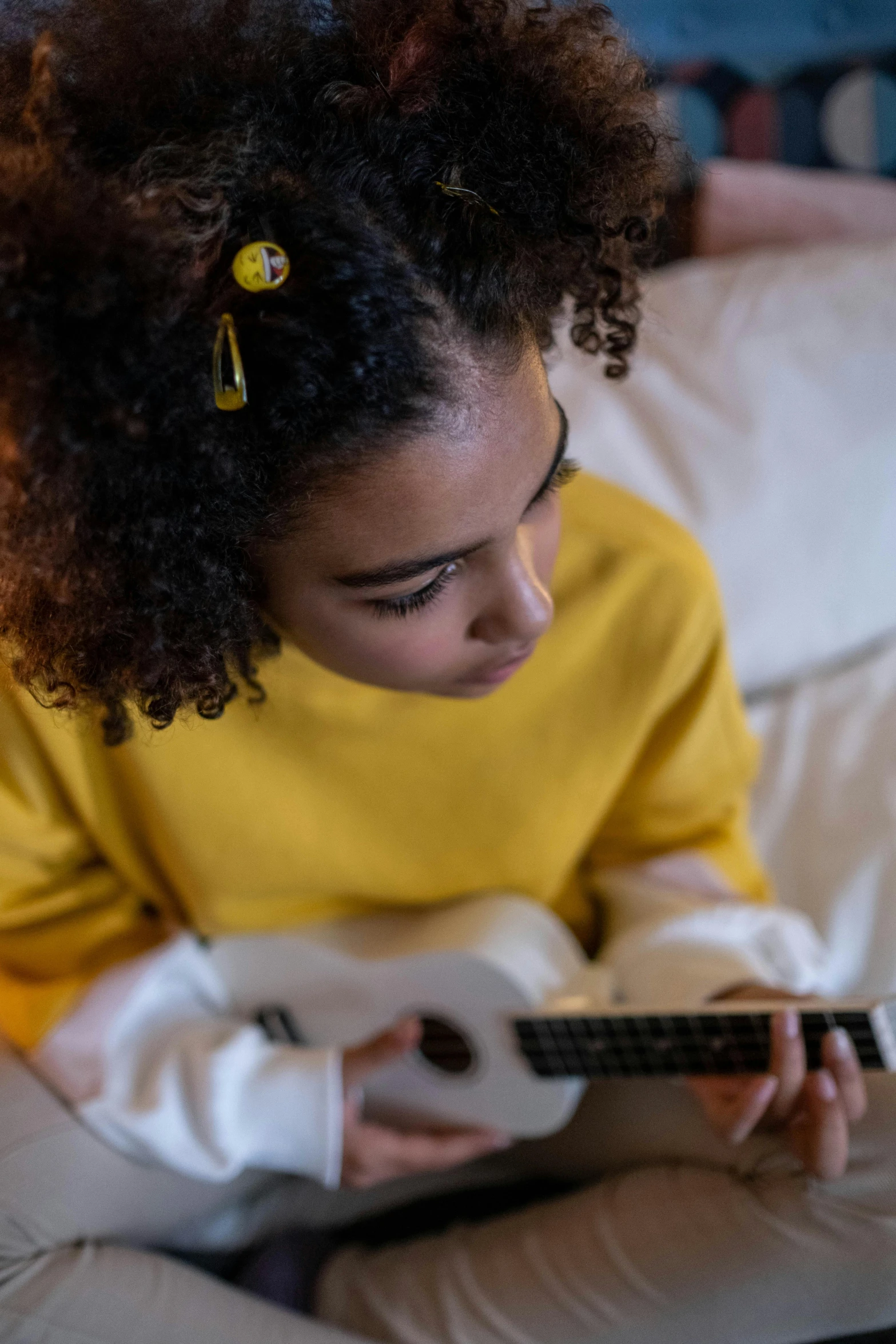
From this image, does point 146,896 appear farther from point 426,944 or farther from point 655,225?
point 655,225

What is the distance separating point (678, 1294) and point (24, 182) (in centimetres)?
79

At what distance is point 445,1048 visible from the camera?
3.10 feet

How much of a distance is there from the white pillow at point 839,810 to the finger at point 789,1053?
0.18 meters

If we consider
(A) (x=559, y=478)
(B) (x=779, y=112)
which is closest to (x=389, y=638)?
(A) (x=559, y=478)

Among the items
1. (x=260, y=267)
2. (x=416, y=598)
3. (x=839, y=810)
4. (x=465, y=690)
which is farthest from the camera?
(x=839, y=810)

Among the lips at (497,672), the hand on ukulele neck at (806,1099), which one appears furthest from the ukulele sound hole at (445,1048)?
the lips at (497,672)

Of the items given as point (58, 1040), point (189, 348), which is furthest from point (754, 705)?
point (189, 348)

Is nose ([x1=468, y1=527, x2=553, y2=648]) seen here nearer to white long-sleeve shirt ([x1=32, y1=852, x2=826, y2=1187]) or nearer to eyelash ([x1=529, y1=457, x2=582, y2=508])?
eyelash ([x1=529, y1=457, x2=582, y2=508])

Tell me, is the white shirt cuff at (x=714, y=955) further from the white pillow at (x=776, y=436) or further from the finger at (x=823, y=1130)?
the white pillow at (x=776, y=436)

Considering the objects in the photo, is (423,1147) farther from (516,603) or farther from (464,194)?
(464,194)

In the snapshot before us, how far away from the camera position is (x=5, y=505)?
1.74 ft

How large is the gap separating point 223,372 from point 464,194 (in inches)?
6.0

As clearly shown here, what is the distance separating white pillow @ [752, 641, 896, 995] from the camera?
99 centimetres

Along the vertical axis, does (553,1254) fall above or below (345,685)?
below
